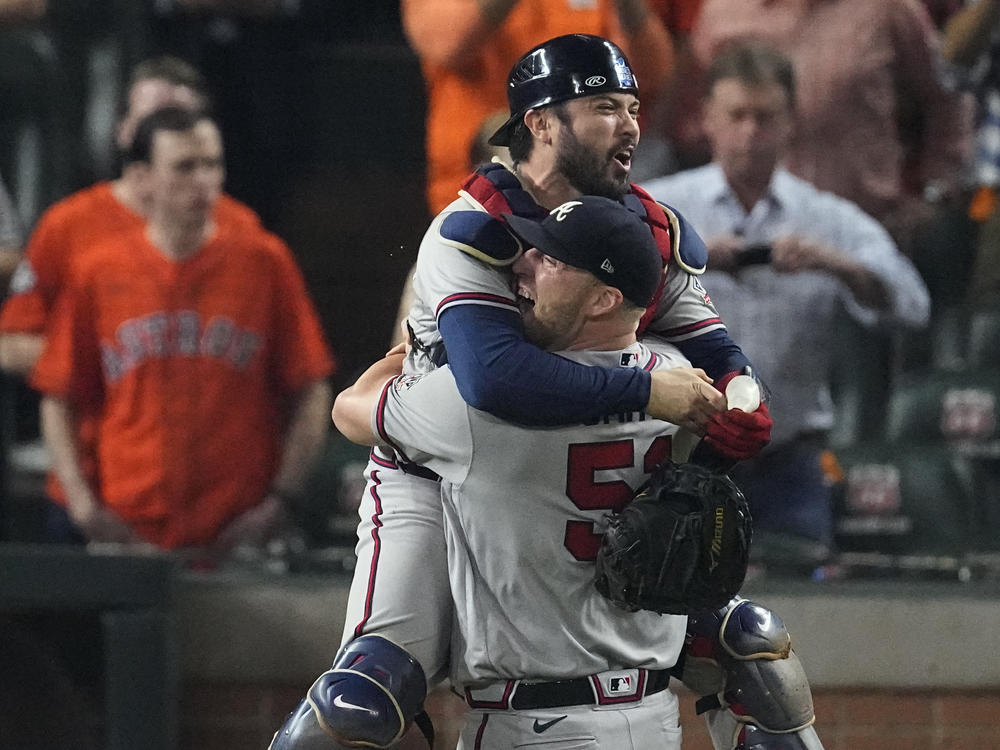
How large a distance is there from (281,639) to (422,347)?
163cm

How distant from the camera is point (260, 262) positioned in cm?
451

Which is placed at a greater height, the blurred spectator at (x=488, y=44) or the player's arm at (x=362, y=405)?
Answer: the blurred spectator at (x=488, y=44)

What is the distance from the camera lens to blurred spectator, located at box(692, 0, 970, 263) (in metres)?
4.52

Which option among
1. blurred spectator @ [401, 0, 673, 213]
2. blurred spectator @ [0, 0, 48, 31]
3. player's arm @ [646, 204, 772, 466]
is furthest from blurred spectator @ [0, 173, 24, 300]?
player's arm @ [646, 204, 772, 466]

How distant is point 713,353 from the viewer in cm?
272

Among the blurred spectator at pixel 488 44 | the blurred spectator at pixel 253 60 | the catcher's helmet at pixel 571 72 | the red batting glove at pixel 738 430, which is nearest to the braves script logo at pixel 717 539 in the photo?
the red batting glove at pixel 738 430

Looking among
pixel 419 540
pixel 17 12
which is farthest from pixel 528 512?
pixel 17 12

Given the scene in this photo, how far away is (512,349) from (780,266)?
79.9 inches

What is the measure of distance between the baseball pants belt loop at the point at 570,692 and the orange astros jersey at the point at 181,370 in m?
1.85

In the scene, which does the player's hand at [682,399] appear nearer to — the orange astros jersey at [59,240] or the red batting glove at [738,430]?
the red batting glove at [738,430]

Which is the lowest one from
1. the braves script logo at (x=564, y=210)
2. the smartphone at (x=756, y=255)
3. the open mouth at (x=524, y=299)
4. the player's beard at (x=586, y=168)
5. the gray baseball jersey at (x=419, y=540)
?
the gray baseball jersey at (x=419, y=540)

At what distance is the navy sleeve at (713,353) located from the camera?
270 cm

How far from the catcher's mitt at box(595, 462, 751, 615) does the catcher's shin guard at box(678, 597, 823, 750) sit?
24 centimetres

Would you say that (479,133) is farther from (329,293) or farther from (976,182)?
(976,182)
